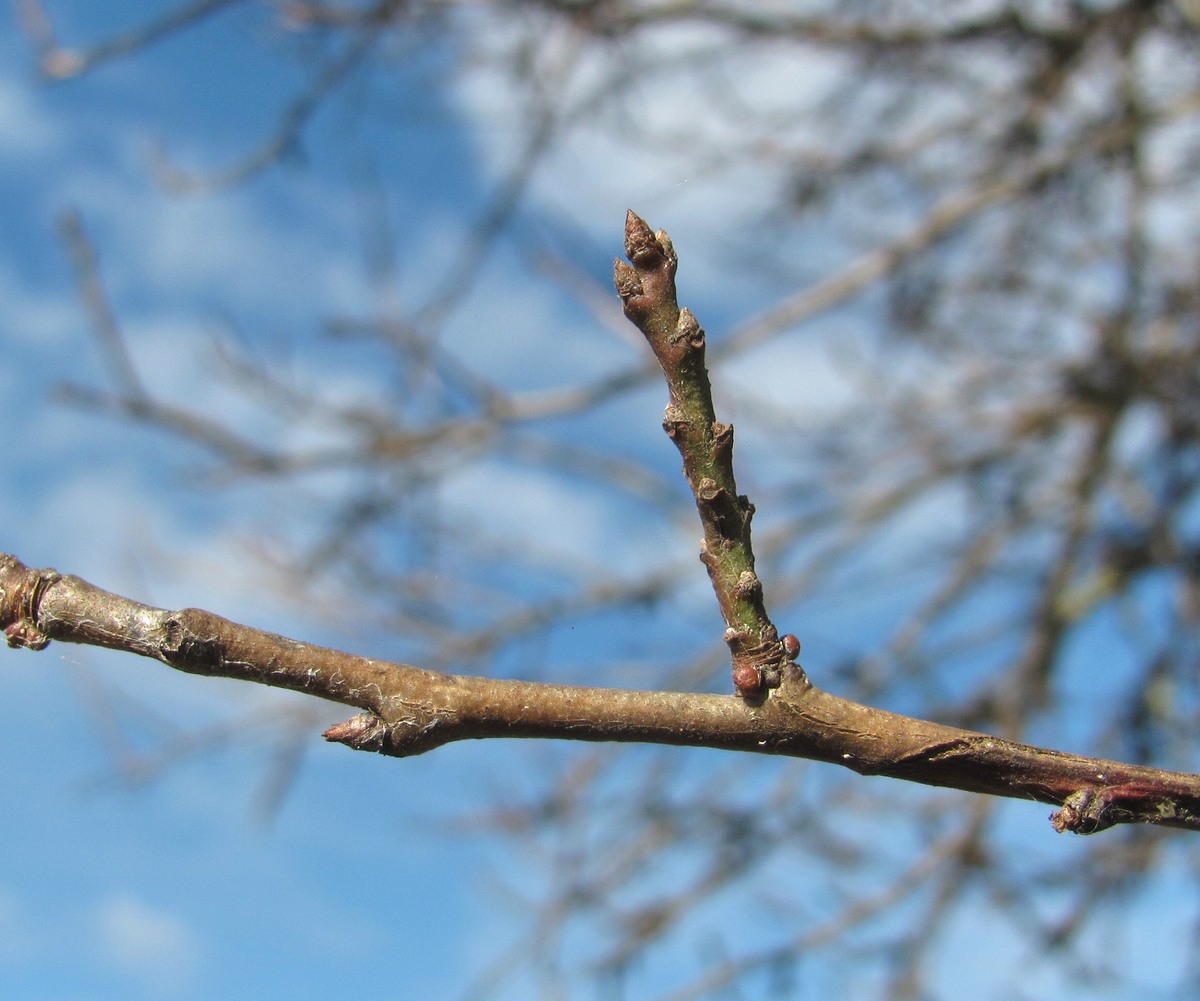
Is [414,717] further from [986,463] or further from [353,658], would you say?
[986,463]

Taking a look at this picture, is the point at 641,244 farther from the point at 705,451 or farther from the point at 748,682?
the point at 748,682

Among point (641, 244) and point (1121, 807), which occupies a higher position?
point (641, 244)

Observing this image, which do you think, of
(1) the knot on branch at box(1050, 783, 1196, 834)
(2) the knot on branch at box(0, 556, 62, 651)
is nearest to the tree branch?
→ (1) the knot on branch at box(1050, 783, 1196, 834)

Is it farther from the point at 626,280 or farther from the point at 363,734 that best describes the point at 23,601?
the point at 626,280

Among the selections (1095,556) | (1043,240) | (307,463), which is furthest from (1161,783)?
(1043,240)

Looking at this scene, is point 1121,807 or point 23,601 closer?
point 23,601

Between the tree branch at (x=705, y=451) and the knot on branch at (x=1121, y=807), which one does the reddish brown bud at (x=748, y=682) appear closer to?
the tree branch at (x=705, y=451)

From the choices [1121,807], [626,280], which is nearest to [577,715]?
[626,280]

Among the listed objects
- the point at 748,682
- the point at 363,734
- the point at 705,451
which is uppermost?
the point at 705,451

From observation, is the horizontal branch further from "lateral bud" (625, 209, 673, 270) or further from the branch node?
"lateral bud" (625, 209, 673, 270)

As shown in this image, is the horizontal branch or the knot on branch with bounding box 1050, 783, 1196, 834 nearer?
the horizontal branch
